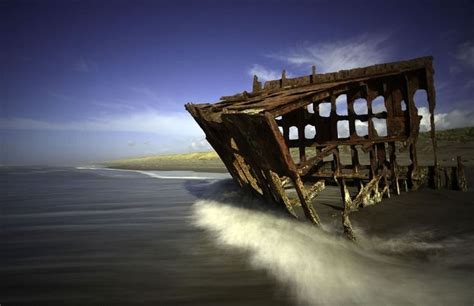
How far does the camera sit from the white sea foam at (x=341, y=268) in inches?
120

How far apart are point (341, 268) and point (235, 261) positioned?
1.50m

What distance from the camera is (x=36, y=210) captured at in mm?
8055

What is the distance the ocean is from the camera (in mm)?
3145

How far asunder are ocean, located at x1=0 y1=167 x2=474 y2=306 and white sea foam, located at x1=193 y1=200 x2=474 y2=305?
13 mm

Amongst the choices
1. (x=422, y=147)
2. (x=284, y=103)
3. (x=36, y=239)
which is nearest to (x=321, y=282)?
(x=284, y=103)

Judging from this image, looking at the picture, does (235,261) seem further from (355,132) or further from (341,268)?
(355,132)

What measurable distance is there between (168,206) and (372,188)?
18.7 feet

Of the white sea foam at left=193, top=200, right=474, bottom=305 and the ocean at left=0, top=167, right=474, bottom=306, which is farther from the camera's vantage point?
the ocean at left=0, top=167, right=474, bottom=306

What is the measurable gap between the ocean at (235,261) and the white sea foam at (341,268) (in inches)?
0.5

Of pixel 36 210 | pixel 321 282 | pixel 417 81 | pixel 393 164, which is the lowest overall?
pixel 321 282

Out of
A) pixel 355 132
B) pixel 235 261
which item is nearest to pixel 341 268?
pixel 235 261

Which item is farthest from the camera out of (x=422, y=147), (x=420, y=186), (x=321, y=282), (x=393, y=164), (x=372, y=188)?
(x=422, y=147)

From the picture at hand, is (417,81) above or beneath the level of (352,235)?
above

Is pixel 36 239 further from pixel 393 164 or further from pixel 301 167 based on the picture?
pixel 393 164
